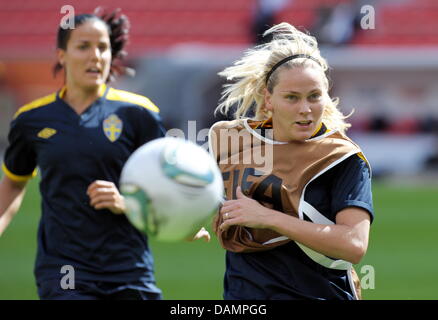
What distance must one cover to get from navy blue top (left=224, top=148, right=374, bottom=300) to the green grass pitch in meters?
2.16

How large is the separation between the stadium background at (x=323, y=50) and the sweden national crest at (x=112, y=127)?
975 centimetres

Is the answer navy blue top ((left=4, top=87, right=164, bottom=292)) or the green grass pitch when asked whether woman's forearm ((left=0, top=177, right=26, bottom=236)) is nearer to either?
navy blue top ((left=4, top=87, right=164, bottom=292))

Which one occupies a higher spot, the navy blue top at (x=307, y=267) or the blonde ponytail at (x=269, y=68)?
the blonde ponytail at (x=269, y=68)

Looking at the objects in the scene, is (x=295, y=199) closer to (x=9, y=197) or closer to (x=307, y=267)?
(x=307, y=267)

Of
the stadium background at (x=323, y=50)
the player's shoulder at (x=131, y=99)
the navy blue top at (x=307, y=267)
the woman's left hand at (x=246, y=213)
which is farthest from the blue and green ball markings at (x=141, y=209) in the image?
the stadium background at (x=323, y=50)

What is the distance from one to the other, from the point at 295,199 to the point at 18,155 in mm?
1969

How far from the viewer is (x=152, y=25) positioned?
23.7 meters

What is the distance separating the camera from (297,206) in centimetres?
348

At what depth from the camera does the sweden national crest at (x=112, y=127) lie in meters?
4.51

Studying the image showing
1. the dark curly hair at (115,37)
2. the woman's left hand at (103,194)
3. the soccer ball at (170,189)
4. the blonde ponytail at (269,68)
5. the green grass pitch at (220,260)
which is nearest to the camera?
the soccer ball at (170,189)

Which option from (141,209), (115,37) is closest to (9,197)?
(115,37)

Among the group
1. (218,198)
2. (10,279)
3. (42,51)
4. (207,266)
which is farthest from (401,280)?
(42,51)

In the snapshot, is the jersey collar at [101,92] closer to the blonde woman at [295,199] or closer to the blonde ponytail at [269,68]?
the blonde ponytail at [269,68]

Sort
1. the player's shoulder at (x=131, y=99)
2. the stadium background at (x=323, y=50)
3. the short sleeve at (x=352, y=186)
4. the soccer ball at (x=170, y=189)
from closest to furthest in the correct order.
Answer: the soccer ball at (x=170, y=189), the short sleeve at (x=352, y=186), the player's shoulder at (x=131, y=99), the stadium background at (x=323, y=50)
